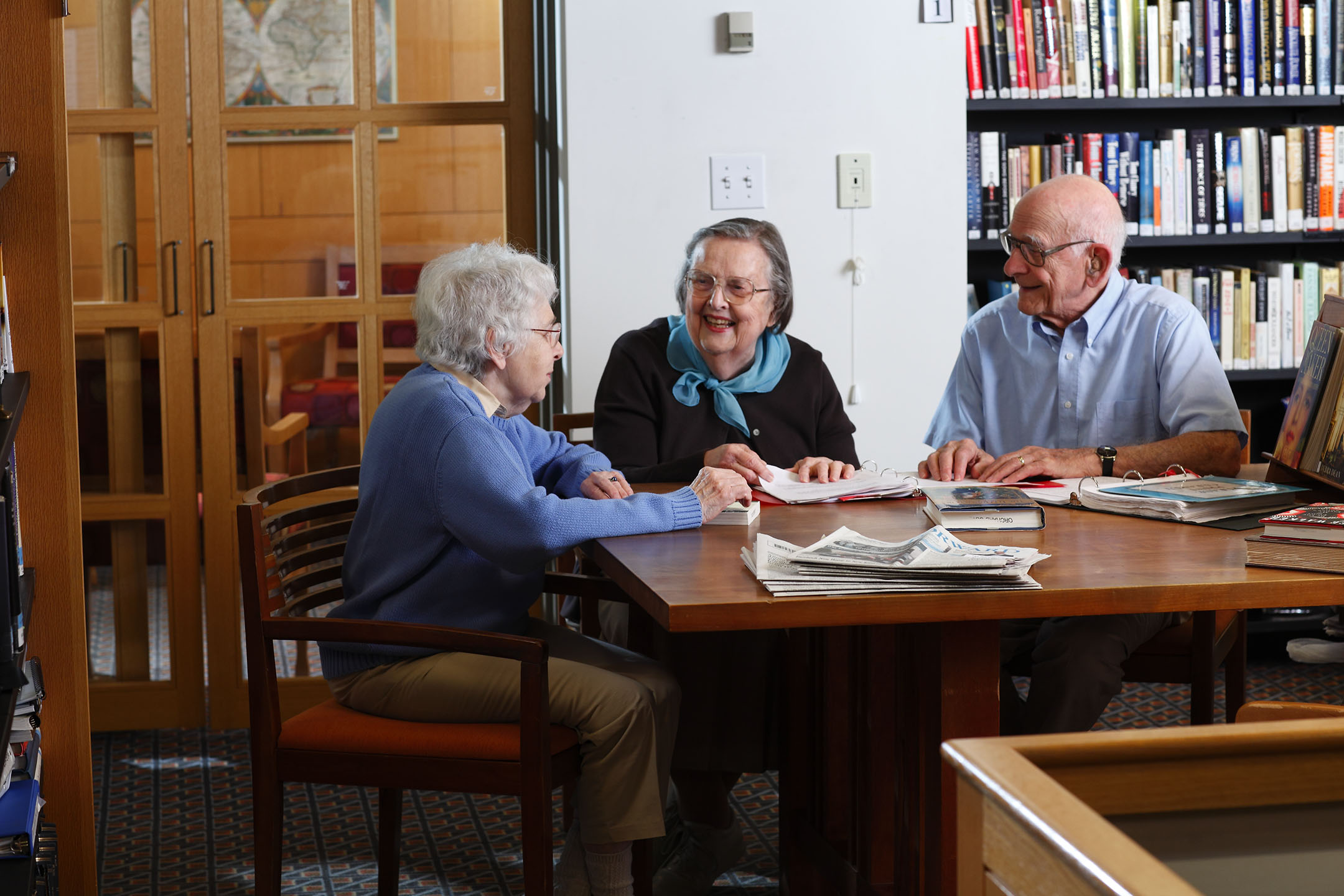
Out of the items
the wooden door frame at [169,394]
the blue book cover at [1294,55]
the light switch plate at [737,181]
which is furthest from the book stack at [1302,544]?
the wooden door frame at [169,394]

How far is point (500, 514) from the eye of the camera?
179cm

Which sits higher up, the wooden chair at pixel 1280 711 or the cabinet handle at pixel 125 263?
the cabinet handle at pixel 125 263

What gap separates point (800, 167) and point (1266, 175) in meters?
1.41

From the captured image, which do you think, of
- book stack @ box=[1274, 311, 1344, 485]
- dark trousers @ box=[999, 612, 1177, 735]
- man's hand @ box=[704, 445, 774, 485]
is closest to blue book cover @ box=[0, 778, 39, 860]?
man's hand @ box=[704, 445, 774, 485]

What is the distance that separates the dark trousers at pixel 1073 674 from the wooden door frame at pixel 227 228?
173 cm

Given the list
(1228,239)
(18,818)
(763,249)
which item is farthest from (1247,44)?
(18,818)

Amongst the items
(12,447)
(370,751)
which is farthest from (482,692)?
(12,447)

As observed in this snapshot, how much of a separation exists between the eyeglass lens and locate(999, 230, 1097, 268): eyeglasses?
534 mm

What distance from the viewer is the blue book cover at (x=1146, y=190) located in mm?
3525

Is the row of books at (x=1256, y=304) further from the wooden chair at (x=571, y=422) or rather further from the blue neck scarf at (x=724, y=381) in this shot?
the wooden chair at (x=571, y=422)

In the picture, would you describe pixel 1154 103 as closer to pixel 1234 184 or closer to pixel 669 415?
pixel 1234 184

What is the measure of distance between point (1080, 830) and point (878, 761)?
128cm

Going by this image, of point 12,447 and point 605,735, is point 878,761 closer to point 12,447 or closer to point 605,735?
point 605,735

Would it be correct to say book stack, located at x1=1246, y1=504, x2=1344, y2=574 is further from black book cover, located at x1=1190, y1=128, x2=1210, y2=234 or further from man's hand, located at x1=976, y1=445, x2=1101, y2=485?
black book cover, located at x1=1190, y1=128, x2=1210, y2=234
